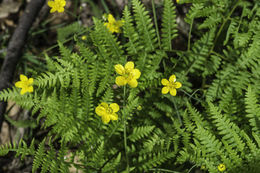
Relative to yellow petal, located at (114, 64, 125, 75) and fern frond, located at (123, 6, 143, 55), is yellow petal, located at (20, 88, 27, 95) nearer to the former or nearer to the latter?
yellow petal, located at (114, 64, 125, 75)

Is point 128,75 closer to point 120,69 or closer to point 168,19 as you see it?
point 120,69

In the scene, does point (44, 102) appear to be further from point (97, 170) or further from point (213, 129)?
point (213, 129)

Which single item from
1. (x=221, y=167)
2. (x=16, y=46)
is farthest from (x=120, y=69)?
(x=16, y=46)

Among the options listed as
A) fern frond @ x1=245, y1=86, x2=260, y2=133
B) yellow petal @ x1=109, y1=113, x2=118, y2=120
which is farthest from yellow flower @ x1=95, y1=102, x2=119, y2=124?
fern frond @ x1=245, y1=86, x2=260, y2=133

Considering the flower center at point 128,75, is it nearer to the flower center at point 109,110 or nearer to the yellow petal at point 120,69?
the yellow petal at point 120,69

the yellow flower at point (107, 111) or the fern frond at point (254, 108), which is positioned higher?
the yellow flower at point (107, 111)

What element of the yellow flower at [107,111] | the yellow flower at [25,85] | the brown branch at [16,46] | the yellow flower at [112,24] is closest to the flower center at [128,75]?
the yellow flower at [107,111]

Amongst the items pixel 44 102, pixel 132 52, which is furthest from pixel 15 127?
pixel 132 52
